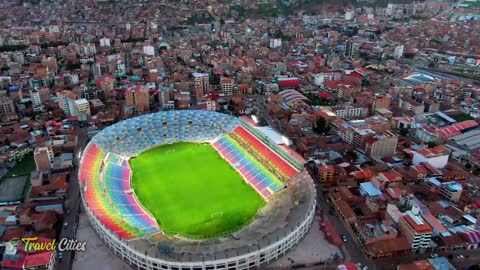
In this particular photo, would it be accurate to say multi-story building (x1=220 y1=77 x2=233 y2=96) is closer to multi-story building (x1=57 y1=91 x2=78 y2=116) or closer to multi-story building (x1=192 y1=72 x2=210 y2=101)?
multi-story building (x1=192 y1=72 x2=210 y2=101)

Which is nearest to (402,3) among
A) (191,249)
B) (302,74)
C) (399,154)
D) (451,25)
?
(451,25)

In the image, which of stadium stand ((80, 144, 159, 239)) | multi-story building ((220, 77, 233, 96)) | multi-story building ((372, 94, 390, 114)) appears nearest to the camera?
stadium stand ((80, 144, 159, 239))

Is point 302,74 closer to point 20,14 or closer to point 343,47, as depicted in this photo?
point 343,47

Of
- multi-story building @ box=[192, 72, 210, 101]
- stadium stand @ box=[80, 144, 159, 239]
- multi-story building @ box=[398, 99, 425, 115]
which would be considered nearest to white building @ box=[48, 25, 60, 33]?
multi-story building @ box=[192, 72, 210, 101]

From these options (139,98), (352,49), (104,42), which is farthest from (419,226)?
(104,42)

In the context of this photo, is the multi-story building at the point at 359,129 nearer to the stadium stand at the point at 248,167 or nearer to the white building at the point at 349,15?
the stadium stand at the point at 248,167

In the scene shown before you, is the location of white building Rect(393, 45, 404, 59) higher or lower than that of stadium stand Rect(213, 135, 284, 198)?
higher

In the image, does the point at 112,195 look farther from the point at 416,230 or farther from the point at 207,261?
the point at 416,230
